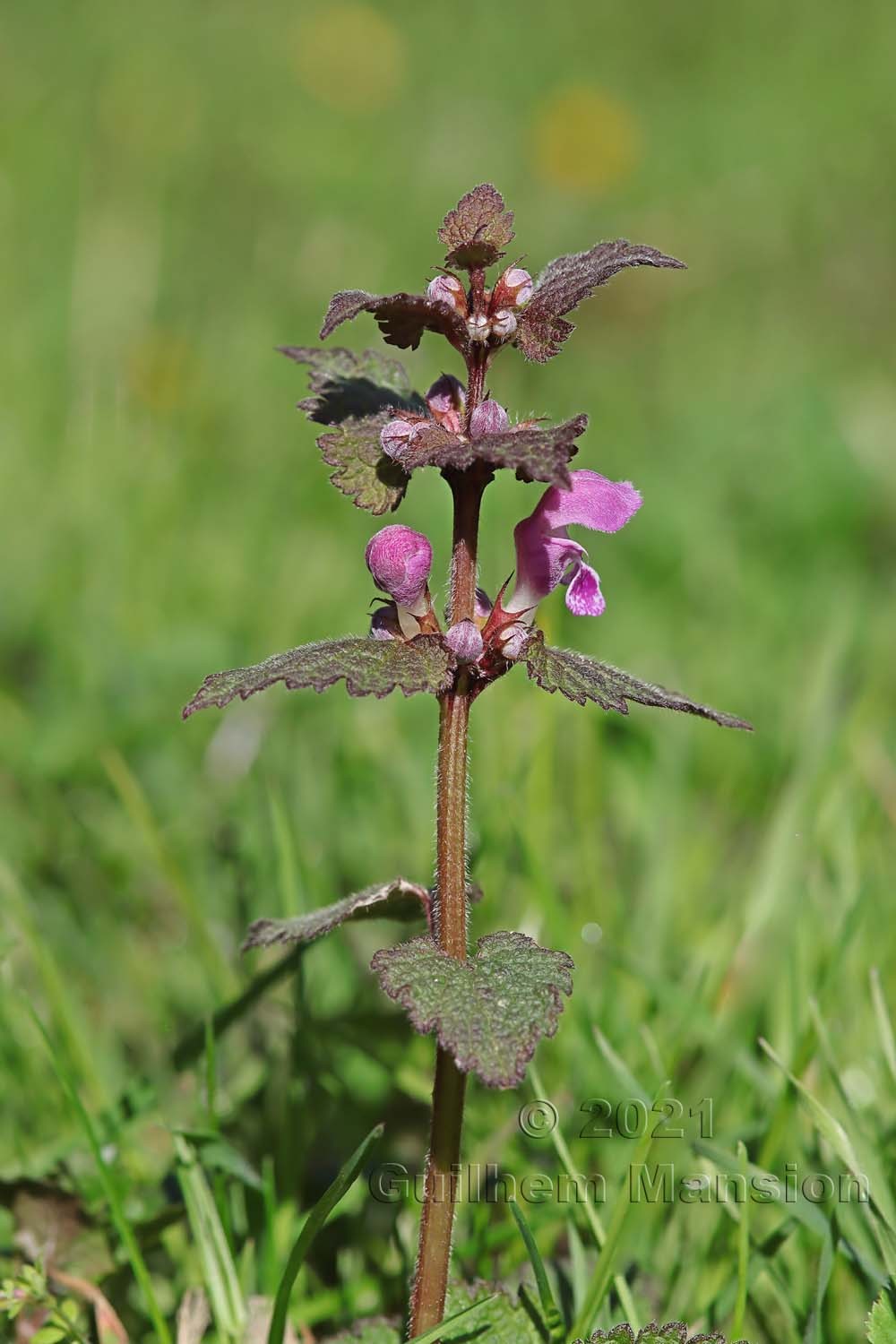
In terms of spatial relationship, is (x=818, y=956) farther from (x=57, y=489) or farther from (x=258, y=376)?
(x=258, y=376)

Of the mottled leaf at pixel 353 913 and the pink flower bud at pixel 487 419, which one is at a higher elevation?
the pink flower bud at pixel 487 419

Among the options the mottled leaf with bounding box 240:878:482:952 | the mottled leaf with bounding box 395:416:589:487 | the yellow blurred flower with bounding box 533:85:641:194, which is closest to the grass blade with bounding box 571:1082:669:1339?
the mottled leaf with bounding box 240:878:482:952

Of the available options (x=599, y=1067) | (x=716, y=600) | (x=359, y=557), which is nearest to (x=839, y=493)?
(x=716, y=600)

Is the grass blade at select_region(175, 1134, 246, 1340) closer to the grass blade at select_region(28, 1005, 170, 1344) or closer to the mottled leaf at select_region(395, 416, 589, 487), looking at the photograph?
the grass blade at select_region(28, 1005, 170, 1344)

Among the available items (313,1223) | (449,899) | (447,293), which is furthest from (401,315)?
(313,1223)

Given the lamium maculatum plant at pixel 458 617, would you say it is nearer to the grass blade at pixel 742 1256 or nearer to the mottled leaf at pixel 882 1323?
the grass blade at pixel 742 1256

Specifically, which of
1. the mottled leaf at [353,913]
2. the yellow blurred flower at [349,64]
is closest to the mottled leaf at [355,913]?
the mottled leaf at [353,913]

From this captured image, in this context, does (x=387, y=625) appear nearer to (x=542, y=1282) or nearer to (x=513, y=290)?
(x=513, y=290)

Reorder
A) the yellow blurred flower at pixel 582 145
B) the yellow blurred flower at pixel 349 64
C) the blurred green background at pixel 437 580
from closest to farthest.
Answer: the blurred green background at pixel 437 580
the yellow blurred flower at pixel 582 145
the yellow blurred flower at pixel 349 64
